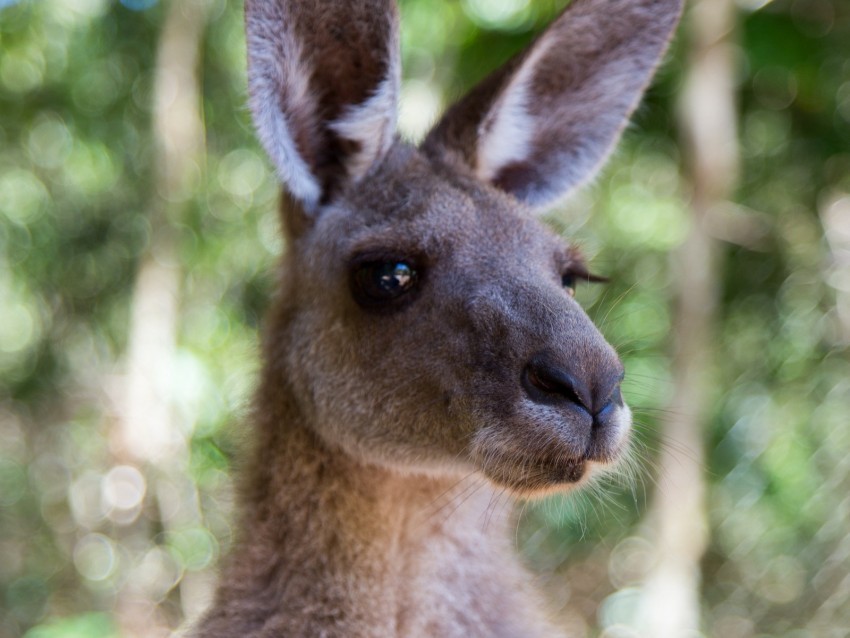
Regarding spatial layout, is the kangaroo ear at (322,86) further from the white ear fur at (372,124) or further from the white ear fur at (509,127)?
the white ear fur at (509,127)

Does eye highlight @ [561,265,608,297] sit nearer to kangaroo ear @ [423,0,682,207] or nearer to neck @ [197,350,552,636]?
kangaroo ear @ [423,0,682,207]

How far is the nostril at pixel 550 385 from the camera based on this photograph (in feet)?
7.77

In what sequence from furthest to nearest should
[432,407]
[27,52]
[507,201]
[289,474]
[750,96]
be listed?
[27,52], [750,96], [507,201], [289,474], [432,407]

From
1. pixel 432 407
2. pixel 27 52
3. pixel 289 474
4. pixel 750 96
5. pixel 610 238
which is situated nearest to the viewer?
pixel 432 407

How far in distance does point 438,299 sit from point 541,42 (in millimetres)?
1090

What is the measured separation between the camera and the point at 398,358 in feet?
9.18

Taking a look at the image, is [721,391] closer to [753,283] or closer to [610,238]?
[753,283]

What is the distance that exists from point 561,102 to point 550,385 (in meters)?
1.60

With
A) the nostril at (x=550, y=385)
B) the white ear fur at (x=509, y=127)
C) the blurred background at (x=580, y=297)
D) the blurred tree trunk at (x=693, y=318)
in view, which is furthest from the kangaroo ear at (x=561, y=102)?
the blurred tree trunk at (x=693, y=318)

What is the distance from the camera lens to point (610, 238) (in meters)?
7.90

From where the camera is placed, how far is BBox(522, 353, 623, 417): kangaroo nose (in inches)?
93.4

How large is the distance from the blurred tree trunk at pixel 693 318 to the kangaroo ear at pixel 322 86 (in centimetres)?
302

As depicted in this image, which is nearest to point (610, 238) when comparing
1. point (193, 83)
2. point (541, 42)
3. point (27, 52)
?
point (193, 83)

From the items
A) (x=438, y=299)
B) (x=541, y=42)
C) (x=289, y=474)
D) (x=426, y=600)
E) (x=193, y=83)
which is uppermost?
(x=541, y=42)
